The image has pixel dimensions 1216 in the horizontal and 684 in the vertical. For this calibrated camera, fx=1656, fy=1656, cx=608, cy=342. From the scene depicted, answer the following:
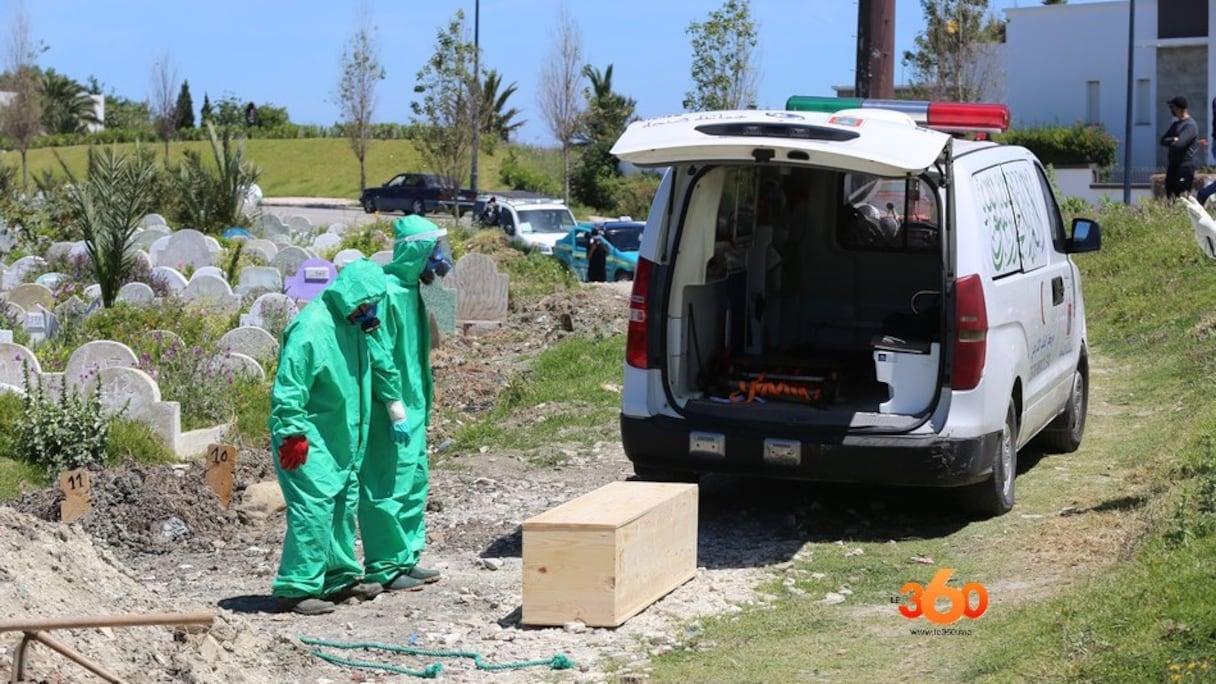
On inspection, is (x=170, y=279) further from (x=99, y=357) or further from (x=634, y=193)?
(x=634, y=193)

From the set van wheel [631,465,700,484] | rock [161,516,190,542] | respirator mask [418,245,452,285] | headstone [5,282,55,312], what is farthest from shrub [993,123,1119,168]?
respirator mask [418,245,452,285]

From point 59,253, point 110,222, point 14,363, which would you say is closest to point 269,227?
point 59,253

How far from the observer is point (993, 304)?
8391mm

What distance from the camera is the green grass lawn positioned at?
63.1m

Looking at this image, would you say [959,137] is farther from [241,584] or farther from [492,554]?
[241,584]

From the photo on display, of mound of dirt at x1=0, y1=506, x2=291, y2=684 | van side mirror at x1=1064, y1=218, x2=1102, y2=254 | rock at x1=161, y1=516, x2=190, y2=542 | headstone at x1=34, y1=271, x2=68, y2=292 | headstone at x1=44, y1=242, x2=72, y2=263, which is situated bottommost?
rock at x1=161, y1=516, x2=190, y2=542

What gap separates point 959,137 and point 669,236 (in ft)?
7.94

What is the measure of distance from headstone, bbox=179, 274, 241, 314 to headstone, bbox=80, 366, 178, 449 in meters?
5.93

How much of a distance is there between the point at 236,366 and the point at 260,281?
6.08 m

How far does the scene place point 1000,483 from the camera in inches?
341

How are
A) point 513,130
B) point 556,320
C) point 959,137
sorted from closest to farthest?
point 959,137
point 556,320
point 513,130

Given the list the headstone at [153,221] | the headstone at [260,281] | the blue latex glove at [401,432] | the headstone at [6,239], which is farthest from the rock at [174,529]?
the headstone at [153,221]

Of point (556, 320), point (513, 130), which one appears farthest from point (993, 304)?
point (513, 130)

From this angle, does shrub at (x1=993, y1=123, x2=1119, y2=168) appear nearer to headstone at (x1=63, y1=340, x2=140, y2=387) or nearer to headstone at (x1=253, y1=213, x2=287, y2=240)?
headstone at (x1=253, y1=213, x2=287, y2=240)
